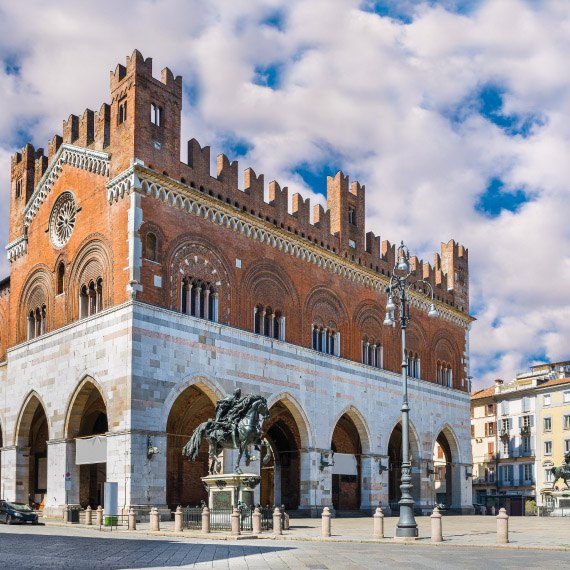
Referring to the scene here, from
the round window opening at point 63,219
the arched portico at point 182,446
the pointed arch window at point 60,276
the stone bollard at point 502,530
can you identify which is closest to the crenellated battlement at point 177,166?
the round window opening at point 63,219

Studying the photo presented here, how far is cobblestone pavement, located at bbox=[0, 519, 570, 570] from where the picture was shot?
53.4 ft

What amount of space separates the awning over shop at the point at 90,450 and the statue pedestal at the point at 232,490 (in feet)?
24.0

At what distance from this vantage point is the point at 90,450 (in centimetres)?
3338

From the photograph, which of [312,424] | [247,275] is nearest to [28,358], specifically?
[247,275]

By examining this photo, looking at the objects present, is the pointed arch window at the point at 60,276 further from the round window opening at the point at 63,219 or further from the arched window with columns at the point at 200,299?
the arched window with columns at the point at 200,299

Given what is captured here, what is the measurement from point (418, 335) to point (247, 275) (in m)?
15.6

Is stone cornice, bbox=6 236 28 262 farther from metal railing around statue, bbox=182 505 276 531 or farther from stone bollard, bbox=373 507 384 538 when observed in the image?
stone bollard, bbox=373 507 384 538

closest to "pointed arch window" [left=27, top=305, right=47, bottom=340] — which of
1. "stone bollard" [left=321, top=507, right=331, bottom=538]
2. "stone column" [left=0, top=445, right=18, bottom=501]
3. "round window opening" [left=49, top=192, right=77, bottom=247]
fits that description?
"round window opening" [left=49, top=192, right=77, bottom=247]

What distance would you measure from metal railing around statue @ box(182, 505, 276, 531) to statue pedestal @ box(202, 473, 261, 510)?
0.32 meters

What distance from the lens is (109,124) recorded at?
36.0 metres

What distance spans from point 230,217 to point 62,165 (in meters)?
8.05

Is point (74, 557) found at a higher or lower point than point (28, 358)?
lower

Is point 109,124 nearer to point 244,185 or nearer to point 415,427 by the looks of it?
point 244,185

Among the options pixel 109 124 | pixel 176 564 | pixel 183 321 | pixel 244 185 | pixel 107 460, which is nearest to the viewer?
pixel 176 564
